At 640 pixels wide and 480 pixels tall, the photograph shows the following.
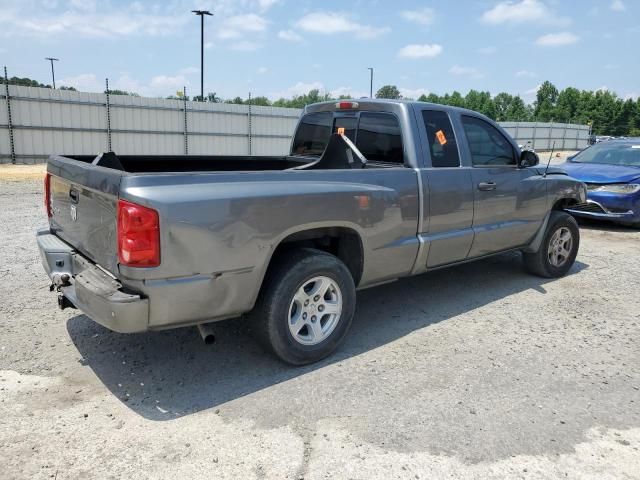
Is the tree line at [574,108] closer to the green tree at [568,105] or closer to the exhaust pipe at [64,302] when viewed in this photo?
the green tree at [568,105]

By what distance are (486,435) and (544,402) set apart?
0.62 meters

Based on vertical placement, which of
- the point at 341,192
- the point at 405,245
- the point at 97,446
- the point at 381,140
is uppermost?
the point at 381,140

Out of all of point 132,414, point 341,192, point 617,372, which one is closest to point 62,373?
point 132,414

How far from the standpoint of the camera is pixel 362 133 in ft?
15.7

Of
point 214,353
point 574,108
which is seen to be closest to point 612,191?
point 214,353

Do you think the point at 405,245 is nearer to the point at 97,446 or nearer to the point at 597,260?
the point at 97,446

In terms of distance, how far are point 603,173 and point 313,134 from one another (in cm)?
623

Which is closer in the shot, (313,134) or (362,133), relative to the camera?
(362,133)

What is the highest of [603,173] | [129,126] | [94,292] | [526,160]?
[129,126]

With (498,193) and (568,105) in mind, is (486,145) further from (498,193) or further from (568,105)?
(568,105)

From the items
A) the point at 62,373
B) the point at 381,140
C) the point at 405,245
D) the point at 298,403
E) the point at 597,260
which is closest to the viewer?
the point at 298,403

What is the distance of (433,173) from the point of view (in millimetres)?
4344

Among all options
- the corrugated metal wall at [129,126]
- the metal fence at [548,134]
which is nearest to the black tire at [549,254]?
the corrugated metal wall at [129,126]

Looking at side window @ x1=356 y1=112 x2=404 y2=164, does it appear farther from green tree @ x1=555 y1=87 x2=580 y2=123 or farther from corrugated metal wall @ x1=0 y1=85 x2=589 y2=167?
green tree @ x1=555 y1=87 x2=580 y2=123
